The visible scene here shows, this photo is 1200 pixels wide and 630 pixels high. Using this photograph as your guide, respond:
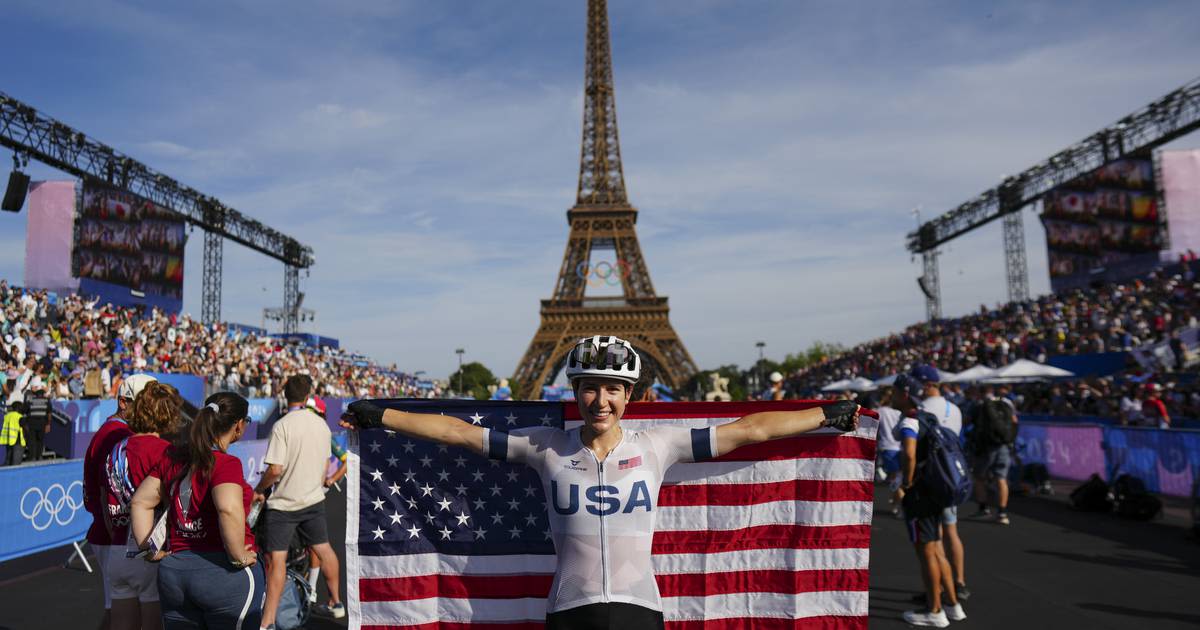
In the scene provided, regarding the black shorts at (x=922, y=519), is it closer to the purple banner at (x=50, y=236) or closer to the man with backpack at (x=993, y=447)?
the man with backpack at (x=993, y=447)

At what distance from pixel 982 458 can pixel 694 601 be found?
9569mm

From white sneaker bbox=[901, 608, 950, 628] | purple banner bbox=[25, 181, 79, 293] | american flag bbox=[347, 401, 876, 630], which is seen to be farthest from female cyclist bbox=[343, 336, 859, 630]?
purple banner bbox=[25, 181, 79, 293]

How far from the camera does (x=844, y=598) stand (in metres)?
3.95

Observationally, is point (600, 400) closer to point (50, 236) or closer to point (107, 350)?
point (107, 350)

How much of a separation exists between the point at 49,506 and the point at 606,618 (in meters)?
9.81

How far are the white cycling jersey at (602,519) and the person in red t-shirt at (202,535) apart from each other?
1483 millimetres

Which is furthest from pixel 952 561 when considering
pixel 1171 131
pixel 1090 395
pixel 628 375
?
pixel 1171 131

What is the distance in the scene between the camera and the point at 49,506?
964cm

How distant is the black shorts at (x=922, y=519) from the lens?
611cm

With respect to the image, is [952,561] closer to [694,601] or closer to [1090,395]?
[694,601]

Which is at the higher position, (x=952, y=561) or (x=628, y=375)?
(x=628, y=375)

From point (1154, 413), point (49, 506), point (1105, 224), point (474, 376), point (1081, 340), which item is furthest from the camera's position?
point (474, 376)

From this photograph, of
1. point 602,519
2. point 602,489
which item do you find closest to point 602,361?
point 602,489

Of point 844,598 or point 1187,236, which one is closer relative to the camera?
point 844,598
